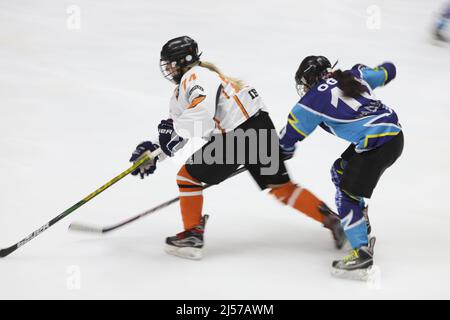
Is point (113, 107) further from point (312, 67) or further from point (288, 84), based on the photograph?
point (312, 67)

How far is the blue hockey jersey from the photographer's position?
2.78 meters

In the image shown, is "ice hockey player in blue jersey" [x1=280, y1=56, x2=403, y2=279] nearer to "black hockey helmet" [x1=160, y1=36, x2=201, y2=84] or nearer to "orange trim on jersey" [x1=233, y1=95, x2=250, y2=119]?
"orange trim on jersey" [x1=233, y1=95, x2=250, y2=119]

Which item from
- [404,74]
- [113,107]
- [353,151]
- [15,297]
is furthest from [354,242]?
[404,74]

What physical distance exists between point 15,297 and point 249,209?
136 cm

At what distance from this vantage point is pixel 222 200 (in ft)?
12.3

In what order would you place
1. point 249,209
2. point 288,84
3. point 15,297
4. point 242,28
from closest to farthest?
point 15,297 < point 249,209 < point 288,84 < point 242,28

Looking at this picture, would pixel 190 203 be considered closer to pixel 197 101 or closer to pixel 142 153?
pixel 142 153

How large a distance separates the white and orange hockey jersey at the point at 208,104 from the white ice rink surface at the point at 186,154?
1.92 ft

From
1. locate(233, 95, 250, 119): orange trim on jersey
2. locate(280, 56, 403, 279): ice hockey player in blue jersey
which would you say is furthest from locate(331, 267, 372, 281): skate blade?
locate(233, 95, 250, 119): orange trim on jersey

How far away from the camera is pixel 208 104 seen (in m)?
2.86

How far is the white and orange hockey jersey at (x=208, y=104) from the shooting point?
2.86m

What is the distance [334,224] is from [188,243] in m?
0.64

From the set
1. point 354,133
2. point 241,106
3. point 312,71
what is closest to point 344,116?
point 354,133

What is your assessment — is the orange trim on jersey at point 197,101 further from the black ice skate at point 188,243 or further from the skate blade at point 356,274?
the skate blade at point 356,274
